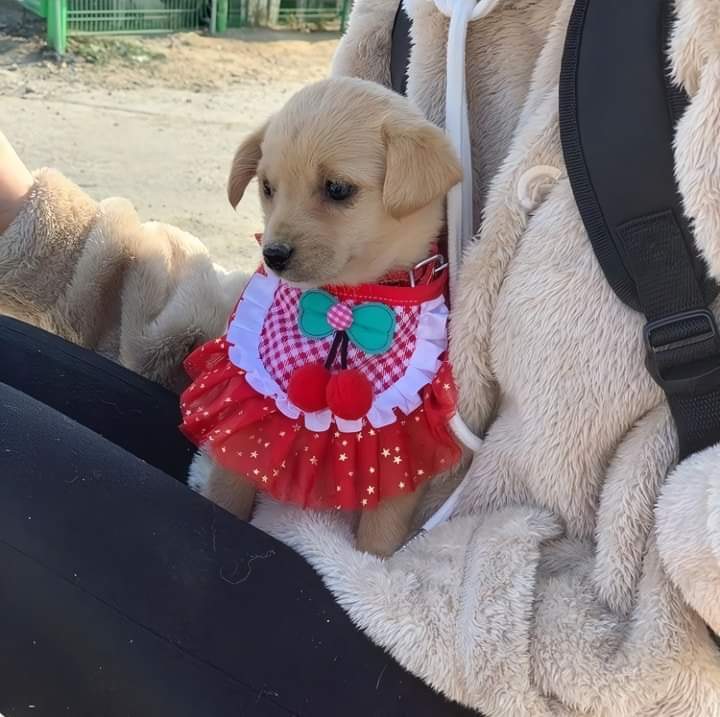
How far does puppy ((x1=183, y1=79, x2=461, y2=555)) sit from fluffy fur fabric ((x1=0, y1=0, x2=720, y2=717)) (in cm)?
8

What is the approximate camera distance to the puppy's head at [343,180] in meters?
1.21

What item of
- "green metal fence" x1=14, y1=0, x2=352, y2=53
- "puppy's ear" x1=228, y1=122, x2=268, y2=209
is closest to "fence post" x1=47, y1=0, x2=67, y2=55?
"green metal fence" x1=14, y1=0, x2=352, y2=53

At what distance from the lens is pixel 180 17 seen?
6.45 meters

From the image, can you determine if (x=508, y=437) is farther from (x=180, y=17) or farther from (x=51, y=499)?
(x=180, y=17)

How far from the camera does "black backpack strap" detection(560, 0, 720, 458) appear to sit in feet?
3.18

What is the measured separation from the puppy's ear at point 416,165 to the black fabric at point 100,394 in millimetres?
524

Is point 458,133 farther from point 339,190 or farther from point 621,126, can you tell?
point 621,126

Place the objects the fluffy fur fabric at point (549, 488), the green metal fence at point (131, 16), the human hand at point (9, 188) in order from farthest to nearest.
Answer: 1. the green metal fence at point (131, 16)
2. the human hand at point (9, 188)
3. the fluffy fur fabric at point (549, 488)

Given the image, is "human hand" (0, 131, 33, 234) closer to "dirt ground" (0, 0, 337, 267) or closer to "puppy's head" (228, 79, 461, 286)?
"puppy's head" (228, 79, 461, 286)

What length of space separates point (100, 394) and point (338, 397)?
47cm

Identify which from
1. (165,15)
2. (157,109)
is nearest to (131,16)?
(165,15)

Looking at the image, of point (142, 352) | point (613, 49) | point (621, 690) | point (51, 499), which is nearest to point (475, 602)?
point (621, 690)

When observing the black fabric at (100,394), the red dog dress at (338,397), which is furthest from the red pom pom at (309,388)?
the black fabric at (100,394)

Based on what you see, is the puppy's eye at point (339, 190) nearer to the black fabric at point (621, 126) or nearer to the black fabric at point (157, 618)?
the black fabric at point (621, 126)
